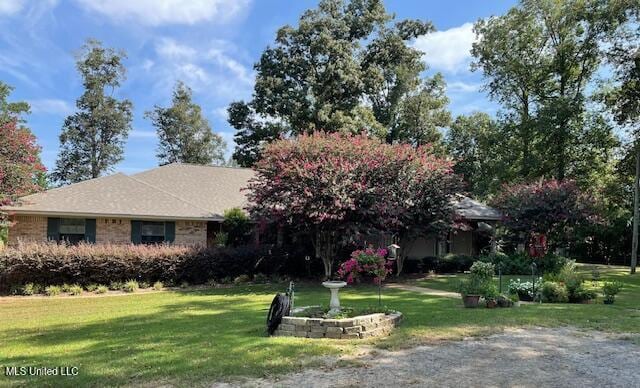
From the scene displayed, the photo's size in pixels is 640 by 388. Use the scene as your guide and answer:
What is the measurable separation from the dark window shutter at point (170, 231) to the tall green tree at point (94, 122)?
22870mm

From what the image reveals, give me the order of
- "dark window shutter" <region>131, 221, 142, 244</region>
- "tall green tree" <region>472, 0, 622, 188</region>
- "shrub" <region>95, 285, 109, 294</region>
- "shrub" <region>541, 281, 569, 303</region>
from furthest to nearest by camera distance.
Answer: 1. "tall green tree" <region>472, 0, 622, 188</region>
2. "dark window shutter" <region>131, 221, 142, 244</region>
3. "shrub" <region>95, 285, 109, 294</region>
4. "shrub" <region>541, 281, 569, 303</region>

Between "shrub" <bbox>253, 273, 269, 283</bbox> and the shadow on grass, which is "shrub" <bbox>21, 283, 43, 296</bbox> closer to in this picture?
the shadow on grass

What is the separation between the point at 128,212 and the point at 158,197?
6.33 feet

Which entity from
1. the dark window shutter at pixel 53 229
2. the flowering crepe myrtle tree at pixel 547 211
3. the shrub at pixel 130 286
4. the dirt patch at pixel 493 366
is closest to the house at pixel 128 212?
the dark window shutter at pixel 53 229

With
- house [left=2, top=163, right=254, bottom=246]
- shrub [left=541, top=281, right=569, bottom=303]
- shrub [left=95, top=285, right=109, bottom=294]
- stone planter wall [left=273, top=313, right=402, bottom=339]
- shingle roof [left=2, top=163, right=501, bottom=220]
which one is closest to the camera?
stone planter wall [left=273, top=313, right=402, bottom=339]

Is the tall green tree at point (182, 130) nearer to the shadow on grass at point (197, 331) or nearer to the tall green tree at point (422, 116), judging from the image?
the tall green tree at point (422, 116)

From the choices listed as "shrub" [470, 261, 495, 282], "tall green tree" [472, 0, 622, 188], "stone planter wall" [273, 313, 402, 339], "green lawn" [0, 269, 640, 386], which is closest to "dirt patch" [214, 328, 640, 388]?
"green lawn" [0, 269, 640, 386]

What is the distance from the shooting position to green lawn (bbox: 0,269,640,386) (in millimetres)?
6031

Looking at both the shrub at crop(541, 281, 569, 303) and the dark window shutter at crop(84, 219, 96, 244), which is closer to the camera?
the shrub at crop(541, 281, 569, 303)

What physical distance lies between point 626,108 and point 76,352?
86.3 feet

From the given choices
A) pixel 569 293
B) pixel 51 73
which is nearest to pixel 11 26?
pixel 51 73

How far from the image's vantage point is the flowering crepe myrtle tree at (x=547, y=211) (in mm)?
19656

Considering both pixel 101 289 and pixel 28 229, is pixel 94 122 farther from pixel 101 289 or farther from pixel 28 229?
pixel 101 289

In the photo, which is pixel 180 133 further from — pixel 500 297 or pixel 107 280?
pixel 500 297
